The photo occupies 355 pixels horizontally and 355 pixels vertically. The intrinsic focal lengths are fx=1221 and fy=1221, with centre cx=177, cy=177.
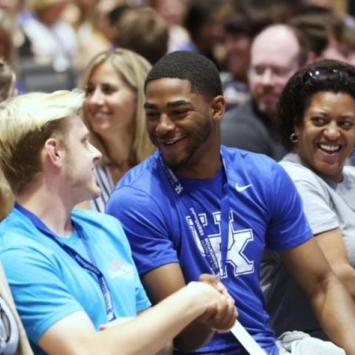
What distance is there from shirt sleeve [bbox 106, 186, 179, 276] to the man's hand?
421 mm

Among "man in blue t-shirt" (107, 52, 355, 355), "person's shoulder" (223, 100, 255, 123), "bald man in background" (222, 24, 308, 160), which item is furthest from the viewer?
"person's shoulder" (223, 100, 255, 123)

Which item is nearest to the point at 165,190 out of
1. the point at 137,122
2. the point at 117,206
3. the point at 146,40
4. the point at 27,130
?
the point at 117,206

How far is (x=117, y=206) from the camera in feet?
12.9

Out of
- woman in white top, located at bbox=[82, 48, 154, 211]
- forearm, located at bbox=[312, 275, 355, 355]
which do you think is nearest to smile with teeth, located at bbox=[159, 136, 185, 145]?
forearm, located at bbox=[312, 275, 355, 355]

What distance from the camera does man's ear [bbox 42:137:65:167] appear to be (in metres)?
3.51

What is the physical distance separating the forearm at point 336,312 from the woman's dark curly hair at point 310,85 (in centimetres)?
72

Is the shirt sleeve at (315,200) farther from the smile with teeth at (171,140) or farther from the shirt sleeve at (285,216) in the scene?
the smile with teeth at (171,140)

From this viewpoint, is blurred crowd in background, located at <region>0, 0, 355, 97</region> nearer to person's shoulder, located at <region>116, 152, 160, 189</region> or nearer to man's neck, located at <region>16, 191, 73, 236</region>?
person's shoulder, located at <region>116, 152, 160, 189</region>

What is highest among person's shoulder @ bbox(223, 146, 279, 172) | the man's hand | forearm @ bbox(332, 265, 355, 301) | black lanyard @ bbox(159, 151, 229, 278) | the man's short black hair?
the man's short black hair

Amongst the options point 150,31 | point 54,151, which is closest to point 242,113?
point 150,31

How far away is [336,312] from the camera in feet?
13.8

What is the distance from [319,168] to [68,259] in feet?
4.71

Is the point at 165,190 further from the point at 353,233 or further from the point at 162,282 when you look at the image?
Answer: the point at 353,233

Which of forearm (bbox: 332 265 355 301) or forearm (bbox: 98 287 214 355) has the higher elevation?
forearm (bbox: 98 287 214 355)
